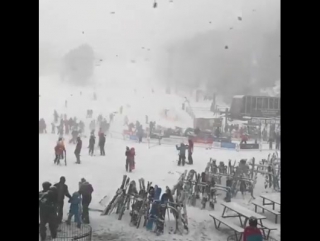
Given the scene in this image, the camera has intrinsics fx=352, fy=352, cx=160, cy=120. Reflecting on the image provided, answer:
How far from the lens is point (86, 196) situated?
207cm

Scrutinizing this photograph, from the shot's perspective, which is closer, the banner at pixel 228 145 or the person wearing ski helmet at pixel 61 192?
the person wearing ski helmet at pixel 61 192

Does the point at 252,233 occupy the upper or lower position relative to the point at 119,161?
lower

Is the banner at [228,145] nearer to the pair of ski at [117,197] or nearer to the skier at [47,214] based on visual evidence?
the pair of ski at [117,197]

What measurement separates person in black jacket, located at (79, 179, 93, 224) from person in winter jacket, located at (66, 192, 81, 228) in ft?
0.08

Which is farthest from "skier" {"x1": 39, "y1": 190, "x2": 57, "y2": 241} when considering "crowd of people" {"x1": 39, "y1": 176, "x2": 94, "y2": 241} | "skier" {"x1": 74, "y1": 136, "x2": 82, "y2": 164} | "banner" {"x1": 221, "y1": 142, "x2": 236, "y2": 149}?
"banner" {"x1": 221, "y1": 142, "x2": 236, "y2": 149}

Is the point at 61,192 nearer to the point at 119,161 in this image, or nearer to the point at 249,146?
the point at 119,161

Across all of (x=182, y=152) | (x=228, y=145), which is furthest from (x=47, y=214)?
(x=228, y=145)

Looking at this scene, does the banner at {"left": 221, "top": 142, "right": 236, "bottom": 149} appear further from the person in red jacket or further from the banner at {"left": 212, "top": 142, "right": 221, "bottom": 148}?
the person in red jacket

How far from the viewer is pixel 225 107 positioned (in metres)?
2.15

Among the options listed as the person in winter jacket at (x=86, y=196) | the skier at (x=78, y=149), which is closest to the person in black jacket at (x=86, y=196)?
the person in winter jacket at (x=86, y=196)

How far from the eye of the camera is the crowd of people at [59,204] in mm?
2016

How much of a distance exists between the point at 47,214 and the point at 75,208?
0.52 ft

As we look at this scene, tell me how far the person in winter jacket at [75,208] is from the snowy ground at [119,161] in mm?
38
